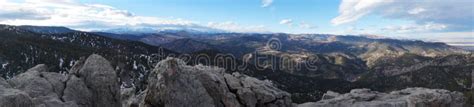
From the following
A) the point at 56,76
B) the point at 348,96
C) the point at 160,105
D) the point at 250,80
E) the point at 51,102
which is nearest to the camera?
the point at 51,102

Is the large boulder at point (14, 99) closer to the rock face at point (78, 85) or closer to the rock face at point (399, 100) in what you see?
the rock face at point (78, 85)

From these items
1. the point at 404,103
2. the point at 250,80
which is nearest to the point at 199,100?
the point at 250,80

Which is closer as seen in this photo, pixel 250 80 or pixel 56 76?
pixel 56 76

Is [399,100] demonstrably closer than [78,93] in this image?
No

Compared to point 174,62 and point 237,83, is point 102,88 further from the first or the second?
point 237,83

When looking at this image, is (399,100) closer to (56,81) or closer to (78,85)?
(78,85)

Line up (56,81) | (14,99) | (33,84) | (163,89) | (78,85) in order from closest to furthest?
(14,99)
(33,84)
(163,89)
(56,81)
(78,85)

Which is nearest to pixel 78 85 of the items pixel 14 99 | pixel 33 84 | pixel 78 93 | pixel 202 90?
pixel 78 93
